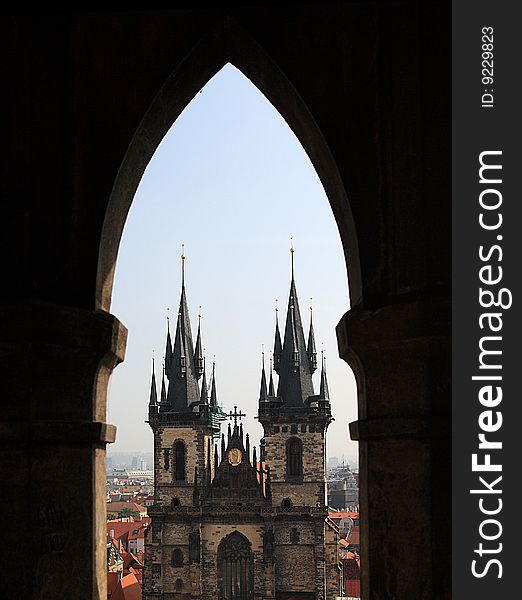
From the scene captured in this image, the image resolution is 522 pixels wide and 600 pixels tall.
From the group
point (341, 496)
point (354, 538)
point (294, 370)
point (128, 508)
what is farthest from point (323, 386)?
point (341, 496)

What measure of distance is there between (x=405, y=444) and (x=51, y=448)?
92 cm

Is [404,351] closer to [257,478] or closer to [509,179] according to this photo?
A: [509,179]

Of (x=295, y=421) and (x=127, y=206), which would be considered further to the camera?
(x=295, y=421)

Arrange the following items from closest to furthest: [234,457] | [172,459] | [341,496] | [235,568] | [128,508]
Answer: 1. [235,568]
2. [172,459]
3. [234,457]
4. [128,508]
5. [341,496]

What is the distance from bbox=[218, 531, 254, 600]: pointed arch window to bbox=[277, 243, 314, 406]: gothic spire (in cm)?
821

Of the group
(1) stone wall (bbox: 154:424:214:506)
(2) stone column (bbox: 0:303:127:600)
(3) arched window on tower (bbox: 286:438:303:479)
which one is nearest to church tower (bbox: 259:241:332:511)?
(3) arched window on tower (bbox: 286:438:303:479)

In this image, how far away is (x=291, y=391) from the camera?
52.6 metres

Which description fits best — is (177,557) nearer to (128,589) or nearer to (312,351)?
(128,589)

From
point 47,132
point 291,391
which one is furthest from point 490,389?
point 291,391

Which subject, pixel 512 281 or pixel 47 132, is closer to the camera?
Result: pixel 512 281

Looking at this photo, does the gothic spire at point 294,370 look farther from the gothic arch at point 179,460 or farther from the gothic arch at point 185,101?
the gothic arch at point 185,101

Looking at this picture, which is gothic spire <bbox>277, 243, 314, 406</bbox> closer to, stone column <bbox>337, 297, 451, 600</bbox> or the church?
the church

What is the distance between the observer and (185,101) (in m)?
2.98

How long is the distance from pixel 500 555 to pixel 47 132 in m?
1.62
